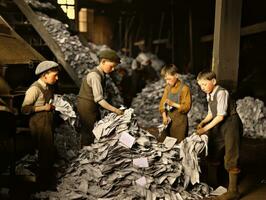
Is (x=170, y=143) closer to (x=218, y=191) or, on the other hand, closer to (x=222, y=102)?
(x=218, y=191)

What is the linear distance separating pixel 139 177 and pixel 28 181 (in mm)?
1557

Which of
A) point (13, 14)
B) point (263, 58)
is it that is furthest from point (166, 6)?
point (13, 14)

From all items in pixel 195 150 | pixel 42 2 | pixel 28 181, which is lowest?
pixel 28 181

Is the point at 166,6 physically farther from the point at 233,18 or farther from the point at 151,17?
the point at 233,18

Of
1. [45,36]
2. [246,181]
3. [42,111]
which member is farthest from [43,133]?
[45,36]

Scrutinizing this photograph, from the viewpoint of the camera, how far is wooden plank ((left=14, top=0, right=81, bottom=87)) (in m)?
7.24

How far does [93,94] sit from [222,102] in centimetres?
201

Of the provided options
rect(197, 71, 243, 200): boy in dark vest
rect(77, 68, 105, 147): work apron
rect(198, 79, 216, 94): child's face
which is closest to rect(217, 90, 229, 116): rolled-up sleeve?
rect(197, 71, 243, 200): boy in dark vest

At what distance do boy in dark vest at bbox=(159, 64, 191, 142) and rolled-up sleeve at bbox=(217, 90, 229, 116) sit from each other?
85 cm

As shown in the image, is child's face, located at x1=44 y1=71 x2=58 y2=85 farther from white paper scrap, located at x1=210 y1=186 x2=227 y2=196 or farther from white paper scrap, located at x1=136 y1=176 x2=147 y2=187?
white paper scrap, located at x1=210 y1=186 x2=227 y2=196

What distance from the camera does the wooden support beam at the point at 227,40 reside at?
17.6ft

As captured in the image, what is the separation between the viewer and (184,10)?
12258 millimetres

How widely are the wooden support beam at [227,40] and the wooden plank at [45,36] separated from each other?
380 cm

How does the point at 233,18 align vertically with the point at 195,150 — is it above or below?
above
